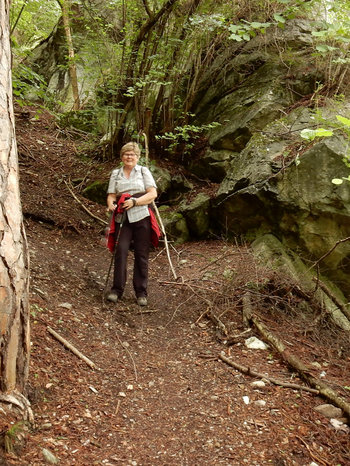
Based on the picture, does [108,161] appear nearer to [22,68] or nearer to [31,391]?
[22,68]

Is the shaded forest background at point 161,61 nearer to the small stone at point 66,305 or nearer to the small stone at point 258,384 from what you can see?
the small stone at point 66,305

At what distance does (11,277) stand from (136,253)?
2572 mm

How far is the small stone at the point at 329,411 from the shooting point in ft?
9.20

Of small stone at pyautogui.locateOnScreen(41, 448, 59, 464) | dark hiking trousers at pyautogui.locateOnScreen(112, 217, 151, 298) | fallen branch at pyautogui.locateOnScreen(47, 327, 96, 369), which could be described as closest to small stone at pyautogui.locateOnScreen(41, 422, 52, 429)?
small stone at pyautogui.locateOnScreen(41, 448, 59, 464)

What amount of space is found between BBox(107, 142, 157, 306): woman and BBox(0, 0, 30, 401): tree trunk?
2.10 metres

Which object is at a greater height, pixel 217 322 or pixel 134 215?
pixel 134 215

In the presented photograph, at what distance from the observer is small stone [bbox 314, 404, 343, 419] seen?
2.80 metres

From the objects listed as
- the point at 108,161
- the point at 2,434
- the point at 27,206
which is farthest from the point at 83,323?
the point at 108,161

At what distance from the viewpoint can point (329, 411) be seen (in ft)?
9.25

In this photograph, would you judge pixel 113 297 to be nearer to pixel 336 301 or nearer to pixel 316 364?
pixel 316 364

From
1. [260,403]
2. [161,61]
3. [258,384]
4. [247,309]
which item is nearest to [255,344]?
[247,309]

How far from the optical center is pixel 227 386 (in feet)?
10.4

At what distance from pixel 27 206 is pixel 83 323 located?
3.47 m

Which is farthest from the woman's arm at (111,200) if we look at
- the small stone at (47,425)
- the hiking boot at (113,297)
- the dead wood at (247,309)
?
the small stone at (47,425)
